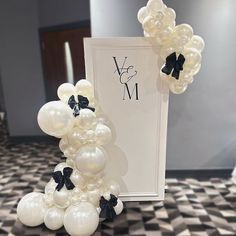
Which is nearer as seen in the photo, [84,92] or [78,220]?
[78,220]

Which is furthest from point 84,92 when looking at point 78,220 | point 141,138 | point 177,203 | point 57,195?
A: point 177,203

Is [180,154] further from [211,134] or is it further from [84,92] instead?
[84,92]

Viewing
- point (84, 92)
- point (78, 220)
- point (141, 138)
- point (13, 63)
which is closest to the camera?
point (78, 220)

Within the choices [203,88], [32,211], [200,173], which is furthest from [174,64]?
[32,211]

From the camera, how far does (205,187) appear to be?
288 centimetres

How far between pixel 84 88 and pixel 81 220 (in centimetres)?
103

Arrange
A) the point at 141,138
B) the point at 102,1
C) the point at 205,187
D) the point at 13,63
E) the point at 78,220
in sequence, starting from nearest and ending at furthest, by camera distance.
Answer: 1. the point at 78,220
2. the point at 141,138
3. the point at 102,1
4. the point at 205,187
5. the point at 13,63

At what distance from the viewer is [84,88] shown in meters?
2.12

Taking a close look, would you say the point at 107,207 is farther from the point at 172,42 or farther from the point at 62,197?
the point at 172,42

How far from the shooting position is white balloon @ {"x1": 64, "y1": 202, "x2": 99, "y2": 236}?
200 centimetres

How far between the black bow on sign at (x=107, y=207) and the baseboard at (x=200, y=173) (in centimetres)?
102

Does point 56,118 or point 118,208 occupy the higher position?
point 56,118

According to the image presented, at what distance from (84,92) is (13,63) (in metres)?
2.60

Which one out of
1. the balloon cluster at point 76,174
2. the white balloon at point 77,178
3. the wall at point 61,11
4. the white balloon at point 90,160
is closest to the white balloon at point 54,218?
the balloon cluster at point 76,174
